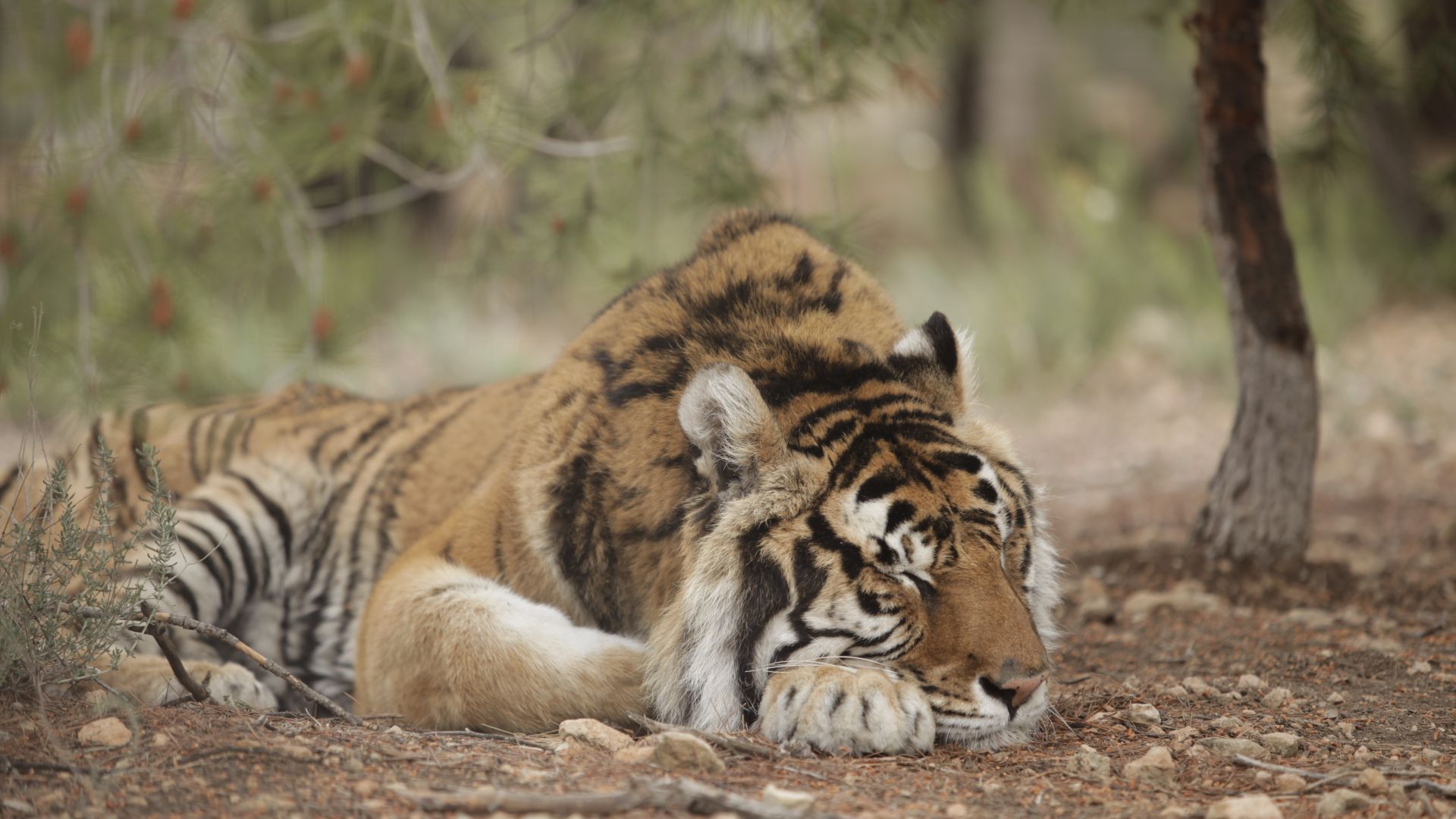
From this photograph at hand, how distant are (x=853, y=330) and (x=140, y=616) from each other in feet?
6.34

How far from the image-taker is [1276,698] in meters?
3.12

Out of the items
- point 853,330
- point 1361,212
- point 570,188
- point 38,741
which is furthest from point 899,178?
point 38,741

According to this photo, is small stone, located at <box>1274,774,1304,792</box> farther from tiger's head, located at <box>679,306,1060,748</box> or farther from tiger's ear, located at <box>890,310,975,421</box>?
tiger's ear, located at <box>890,310,975,421</box>

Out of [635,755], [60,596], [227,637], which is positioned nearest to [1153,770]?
[635,755]

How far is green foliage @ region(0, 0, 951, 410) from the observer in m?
4.34

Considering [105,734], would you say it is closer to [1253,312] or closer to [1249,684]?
[1249,684]

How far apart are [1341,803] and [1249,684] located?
0.91 m

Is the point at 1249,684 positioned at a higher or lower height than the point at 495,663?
higher

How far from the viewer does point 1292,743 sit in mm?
2730

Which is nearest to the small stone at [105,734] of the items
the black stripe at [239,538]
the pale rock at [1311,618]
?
the black stripe at [239,538]

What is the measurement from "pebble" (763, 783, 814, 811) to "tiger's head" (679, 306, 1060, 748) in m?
0.54

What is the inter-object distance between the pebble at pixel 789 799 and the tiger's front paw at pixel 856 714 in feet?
1.26

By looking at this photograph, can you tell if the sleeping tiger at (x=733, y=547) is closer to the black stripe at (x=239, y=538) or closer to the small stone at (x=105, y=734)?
the black stripe at (x=239, y=538)

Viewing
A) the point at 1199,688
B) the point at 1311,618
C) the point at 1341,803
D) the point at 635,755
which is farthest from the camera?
the point at 1311,618
